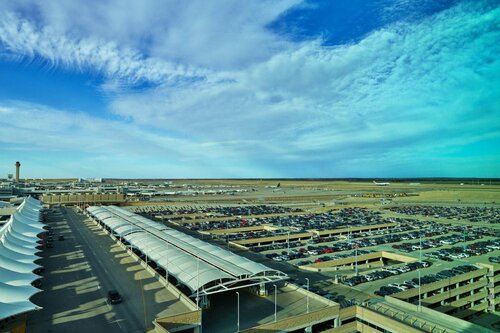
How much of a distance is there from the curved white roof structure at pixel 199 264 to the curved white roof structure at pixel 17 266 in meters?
11.1

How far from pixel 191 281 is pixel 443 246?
46.9 metres

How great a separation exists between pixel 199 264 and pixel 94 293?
32.7 ft

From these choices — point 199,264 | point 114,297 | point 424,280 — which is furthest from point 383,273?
point 114,297

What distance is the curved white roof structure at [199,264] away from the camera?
2833cm

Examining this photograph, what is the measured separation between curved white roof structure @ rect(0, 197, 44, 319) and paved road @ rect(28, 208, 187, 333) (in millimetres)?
1787

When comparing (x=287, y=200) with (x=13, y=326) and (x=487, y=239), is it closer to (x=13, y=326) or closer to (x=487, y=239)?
(x=487, y=239)

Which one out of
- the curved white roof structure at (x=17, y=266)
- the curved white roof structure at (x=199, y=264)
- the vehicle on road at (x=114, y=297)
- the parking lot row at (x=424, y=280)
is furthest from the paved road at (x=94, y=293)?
the parking lot row at (x=424, y=280)

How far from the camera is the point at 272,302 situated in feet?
97.3

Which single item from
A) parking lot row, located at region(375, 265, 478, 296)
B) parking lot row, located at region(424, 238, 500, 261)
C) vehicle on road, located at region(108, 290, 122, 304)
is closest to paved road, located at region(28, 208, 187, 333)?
vehicle on road, located at region(108, 290, 122, 304)

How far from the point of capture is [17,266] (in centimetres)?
3316

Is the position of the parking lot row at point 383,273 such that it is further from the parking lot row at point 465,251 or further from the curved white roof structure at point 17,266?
the curved white roof structure at point 17,266

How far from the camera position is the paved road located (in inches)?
966

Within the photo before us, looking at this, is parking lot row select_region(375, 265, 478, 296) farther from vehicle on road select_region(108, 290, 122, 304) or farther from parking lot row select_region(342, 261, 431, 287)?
vehicle on road select_region(108, 290, 122, 304)

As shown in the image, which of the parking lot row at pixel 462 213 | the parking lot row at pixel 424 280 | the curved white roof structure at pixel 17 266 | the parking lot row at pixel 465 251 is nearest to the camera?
the curved white roof structure at pixel 17 266
